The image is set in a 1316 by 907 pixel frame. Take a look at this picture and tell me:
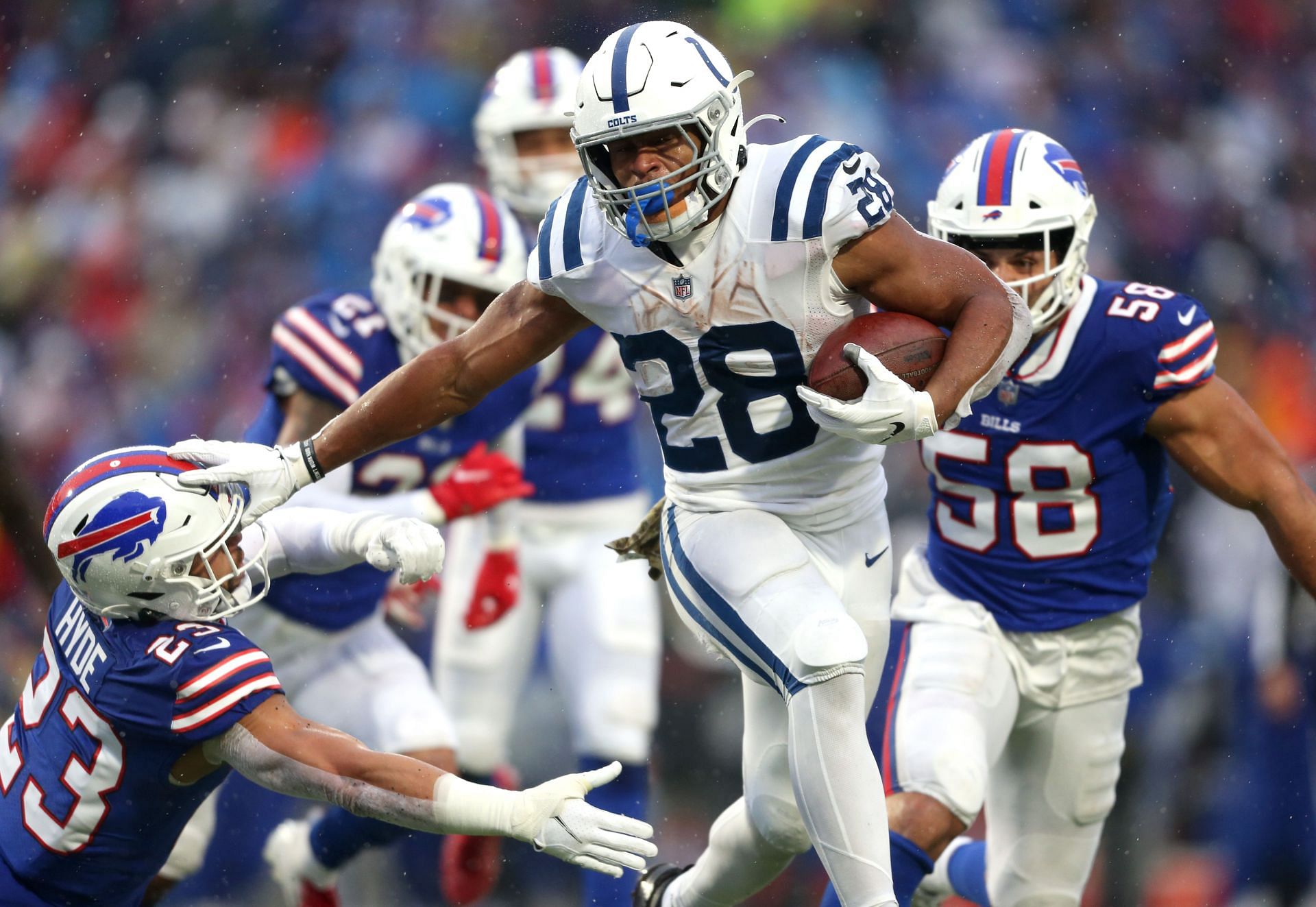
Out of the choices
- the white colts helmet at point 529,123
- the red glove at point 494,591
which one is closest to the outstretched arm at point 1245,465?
the red glove at point 494,591

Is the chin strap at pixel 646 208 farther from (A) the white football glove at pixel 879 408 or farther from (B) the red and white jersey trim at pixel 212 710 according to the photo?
(B) the red and white jersey trim at pixel 212 710

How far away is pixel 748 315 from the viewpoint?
9.32 ft

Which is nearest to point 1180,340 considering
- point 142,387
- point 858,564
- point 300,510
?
point 858,564

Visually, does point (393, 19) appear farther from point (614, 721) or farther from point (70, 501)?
point (70, 501)

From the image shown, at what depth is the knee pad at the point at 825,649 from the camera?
2.68 meters

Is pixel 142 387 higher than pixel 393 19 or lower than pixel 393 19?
lower

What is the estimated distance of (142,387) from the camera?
6957mm

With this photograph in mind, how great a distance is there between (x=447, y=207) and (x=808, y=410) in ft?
6.38

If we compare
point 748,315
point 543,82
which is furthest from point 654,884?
point 543,82

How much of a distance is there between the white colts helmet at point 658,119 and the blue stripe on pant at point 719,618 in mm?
603

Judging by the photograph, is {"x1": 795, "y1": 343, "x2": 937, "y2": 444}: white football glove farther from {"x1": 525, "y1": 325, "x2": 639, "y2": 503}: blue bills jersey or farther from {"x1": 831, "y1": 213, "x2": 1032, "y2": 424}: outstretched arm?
{"x1": 525, "y1": 325, "x2": 639, "y2": 503}: blue bills jersey

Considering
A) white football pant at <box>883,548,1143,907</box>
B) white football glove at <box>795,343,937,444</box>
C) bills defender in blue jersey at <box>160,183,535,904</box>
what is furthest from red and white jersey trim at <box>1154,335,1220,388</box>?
bills defender in blue jersey at <box>160,183,535,904</box>

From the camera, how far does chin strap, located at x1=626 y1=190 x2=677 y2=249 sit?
2766 millimetres

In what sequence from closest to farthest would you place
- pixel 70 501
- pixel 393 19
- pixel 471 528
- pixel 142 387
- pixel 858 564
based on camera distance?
1. pixel 70 501
2. pixel 858 564
3. pixel 471 528
4. pixel 142 387
5. pixel 393 19
